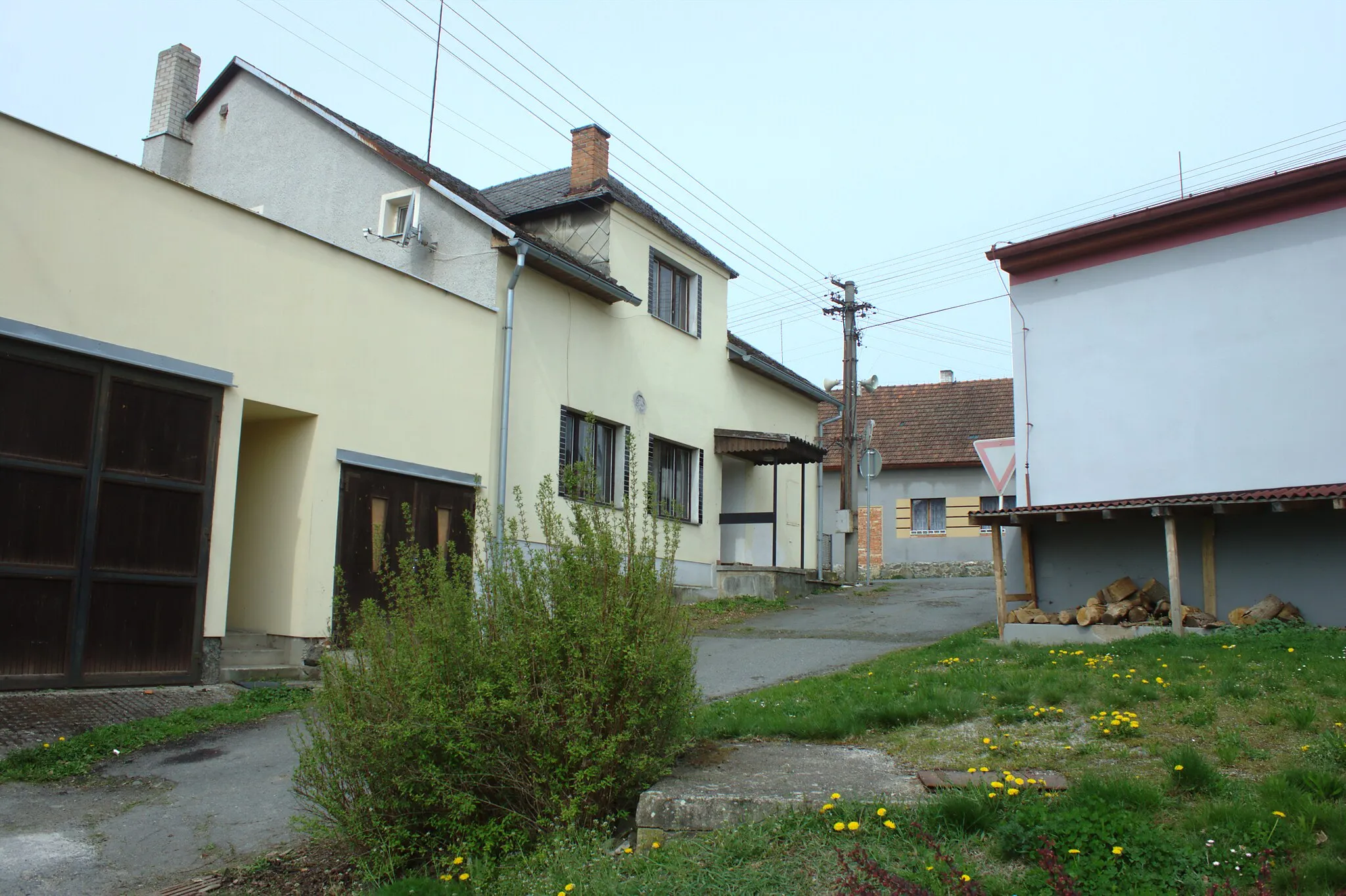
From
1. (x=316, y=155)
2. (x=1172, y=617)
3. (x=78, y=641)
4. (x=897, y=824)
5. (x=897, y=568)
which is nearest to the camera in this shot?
(x=897, y=824)

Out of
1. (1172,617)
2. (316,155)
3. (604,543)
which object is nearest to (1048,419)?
Result: (1172,617)

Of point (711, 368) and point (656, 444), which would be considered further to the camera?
point (711, 368)

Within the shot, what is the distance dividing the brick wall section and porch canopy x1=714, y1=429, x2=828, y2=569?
10.9 metres

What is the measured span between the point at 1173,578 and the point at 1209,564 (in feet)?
3.57

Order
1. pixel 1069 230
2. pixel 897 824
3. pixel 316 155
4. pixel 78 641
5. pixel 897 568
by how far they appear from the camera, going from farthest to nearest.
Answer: pixel 897 568 < pixel 316 155 < pixel 1069 230 < pixel 78 641 < pixel 897 824

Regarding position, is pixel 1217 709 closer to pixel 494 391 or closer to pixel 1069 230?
pixel 1069 230

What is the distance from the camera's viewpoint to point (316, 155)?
15859 mm

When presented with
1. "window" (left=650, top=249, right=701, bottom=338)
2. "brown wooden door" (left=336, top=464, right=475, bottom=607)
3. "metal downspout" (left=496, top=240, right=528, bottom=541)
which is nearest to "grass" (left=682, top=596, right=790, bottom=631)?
"metal downspout" (left=496, top=240, right=528, bottom=541)

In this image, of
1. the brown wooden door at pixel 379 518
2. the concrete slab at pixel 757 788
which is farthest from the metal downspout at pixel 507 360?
the concrete slab at pixel 757 788

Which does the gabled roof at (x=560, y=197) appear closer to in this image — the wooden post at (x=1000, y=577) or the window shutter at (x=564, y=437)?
the window shutter at (x=564, y=437)

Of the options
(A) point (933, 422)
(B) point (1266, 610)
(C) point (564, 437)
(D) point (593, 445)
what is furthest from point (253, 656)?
(A) point (933, 422)

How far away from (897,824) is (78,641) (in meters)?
7.67

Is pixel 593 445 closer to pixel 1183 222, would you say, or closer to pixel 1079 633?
pixel 1079 633

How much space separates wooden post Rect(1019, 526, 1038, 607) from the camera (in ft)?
44.2
